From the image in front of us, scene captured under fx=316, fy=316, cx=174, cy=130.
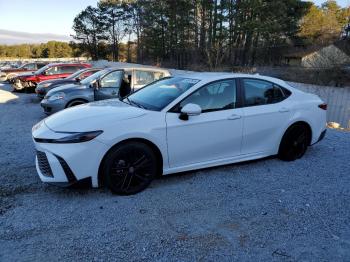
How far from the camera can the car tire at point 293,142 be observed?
5258 millimetres

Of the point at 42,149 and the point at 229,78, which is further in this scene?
the point at 229,78

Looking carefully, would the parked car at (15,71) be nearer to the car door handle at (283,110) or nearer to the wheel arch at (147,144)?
the wheel arch at (147,144)

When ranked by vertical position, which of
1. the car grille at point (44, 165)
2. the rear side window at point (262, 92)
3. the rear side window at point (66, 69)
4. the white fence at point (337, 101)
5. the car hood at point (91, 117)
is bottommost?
the white fence at point (337, 101)

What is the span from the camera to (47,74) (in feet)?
55.7

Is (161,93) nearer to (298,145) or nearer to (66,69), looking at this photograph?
(298,145)

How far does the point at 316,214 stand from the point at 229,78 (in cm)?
223

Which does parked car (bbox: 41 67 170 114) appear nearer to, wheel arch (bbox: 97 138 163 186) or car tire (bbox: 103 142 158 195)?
wheel arch (bbox: 97 138 163 186)

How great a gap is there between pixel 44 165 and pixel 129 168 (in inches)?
41.6

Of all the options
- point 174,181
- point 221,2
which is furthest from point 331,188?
point 221,2

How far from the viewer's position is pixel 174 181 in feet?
14.8

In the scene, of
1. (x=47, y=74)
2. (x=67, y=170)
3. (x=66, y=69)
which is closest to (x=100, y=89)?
(x=67, y=170)

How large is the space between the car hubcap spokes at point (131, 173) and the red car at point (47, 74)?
13.7 metres

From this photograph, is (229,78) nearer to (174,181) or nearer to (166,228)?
(174,181)

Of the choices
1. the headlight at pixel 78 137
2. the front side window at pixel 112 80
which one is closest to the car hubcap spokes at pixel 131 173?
the headlight at pixel 78 137
